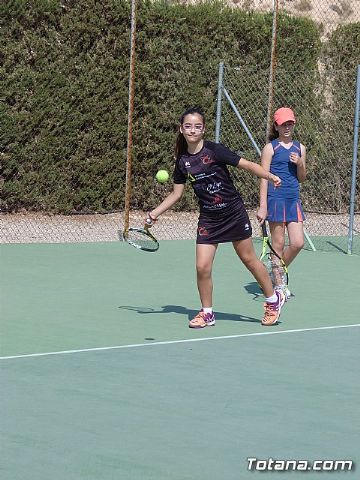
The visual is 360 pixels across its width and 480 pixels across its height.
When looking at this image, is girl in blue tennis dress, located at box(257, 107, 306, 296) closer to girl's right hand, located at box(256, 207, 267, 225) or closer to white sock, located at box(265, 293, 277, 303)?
girl's right hand, located at box(256, 207, 267, 225)

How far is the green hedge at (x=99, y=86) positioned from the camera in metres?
15.7

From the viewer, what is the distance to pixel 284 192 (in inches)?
413

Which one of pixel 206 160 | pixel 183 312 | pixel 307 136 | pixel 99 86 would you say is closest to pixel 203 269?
pixel 206 160

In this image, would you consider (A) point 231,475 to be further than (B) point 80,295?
No

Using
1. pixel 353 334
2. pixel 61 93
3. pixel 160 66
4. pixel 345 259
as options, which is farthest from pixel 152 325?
pixel 160 66

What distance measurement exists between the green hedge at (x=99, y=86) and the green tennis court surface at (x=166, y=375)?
3788 millimetres

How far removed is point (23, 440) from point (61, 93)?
1037cm

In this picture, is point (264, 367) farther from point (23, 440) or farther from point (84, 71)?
point (84, 71)

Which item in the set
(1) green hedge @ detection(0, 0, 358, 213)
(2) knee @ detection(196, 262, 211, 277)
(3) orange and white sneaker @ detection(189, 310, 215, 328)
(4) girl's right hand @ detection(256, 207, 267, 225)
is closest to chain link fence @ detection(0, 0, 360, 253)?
(1) green hedge @ detection(0, 0, 358, 213)

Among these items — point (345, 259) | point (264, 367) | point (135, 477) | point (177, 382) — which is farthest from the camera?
point (345, 259)

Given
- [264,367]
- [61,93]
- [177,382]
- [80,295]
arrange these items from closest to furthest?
1. [177,382]
2. [264,367]
3. [80,295]
4. [61,93]

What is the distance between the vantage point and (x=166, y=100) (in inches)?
672

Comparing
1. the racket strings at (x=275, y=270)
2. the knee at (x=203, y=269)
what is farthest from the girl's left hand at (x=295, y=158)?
the knee at (x=203, y=269)

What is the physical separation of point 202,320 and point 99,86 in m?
7.60
